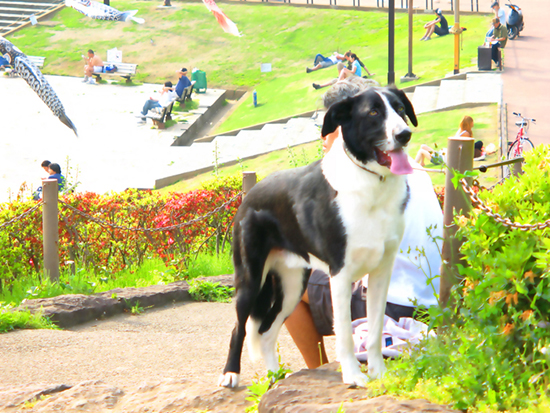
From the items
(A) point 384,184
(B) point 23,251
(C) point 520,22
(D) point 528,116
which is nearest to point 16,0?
(C) point 520,22

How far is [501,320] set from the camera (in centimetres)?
208

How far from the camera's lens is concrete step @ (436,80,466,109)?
47.7ft

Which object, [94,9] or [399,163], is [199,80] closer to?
[94,9]

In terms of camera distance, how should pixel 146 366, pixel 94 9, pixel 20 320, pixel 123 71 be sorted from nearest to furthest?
pixel 146 366
pixel 20 320
pixel 94 9
pixel 123 71

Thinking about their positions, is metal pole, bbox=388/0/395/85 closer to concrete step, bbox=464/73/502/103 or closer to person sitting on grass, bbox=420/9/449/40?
concrete step, bbox=464/73/502/103

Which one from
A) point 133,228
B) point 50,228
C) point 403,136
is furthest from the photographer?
point 133,228

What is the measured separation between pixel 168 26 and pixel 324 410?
27.2 metres

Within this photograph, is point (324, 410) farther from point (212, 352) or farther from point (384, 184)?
point (212, 352)

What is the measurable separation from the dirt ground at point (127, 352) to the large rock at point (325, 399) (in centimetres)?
123

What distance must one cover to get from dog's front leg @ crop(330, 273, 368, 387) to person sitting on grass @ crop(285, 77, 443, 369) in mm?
651

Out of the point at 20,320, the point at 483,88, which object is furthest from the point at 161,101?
the point at 20,320

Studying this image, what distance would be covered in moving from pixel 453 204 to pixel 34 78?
937cm

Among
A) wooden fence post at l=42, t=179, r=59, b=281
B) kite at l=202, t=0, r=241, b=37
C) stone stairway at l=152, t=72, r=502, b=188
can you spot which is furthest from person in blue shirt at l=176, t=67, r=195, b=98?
wooden fence post at l=42, t=179, r=59, b=281

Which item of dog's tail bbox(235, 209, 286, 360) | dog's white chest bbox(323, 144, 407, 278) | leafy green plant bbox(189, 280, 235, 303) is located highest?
dog's white chest bbox(323, 144, 407, 278)
